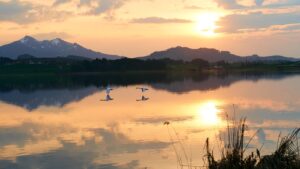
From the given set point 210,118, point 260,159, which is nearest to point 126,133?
point 210,118

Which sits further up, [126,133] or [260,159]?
[260,159]

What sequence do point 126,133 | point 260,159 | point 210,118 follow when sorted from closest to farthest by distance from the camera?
1. point 260,159
2. point 126,133
3. point 210,118

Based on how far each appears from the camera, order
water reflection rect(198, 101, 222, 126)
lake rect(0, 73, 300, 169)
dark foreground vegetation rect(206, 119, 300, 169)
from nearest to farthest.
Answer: dark foreground vegetation rect(206, 119, 300, 169), lake rect(0, 73, 300, 169), water reflection rect(198, 101, 222, 126)

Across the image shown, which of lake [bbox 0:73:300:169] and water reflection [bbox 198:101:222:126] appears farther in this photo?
water reflection [bbox 198:101:222:126]

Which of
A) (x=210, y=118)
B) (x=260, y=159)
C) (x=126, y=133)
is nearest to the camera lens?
(x=260, y=159)

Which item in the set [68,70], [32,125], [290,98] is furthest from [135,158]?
[68,70]

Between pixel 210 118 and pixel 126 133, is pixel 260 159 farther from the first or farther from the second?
pixel 210 118

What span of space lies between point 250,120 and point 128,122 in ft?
21.6

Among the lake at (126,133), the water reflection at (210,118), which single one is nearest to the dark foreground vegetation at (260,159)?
the lake at (126,133)

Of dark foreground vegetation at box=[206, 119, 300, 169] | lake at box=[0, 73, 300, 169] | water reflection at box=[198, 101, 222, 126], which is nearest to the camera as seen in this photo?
dark foreground vegetation at box=[206, 119, 300, 169]

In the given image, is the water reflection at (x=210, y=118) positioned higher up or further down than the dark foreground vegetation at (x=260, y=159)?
further down

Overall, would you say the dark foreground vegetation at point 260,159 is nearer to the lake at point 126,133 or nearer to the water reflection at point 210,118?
the lake at point 126,133

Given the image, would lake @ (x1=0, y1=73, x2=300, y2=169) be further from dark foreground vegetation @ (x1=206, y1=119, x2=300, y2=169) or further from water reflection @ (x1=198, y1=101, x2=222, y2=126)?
dark foreground vegetation @ (x1=206, y1=119, x2=300, y2=169)

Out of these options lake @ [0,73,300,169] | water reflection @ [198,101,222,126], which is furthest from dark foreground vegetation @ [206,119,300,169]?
water reflection @ [198,101,222,126]
